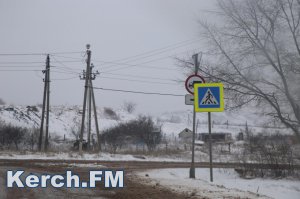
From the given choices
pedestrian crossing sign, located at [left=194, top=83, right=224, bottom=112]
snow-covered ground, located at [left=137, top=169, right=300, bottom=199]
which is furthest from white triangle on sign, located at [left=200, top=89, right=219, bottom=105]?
snow-covered ground, located at [left=137, top=169, right=300, bottom=199]

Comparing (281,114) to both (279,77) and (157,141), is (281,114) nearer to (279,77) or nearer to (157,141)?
(279,77)

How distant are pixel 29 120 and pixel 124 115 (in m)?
29.9

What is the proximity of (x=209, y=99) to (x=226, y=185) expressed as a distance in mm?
2951

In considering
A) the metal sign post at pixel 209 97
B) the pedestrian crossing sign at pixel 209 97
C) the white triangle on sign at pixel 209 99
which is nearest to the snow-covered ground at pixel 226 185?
the metal sign post at pixel 209 97

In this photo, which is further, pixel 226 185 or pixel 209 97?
pixel 226 185

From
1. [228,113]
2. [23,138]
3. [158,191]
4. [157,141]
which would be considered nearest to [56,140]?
[23,138]

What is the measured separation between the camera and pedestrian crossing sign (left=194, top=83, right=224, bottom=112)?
1262cm

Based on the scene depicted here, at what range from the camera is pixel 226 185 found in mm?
13609

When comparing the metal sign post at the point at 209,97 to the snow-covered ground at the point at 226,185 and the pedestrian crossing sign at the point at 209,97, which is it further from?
the snow-covered ground at the point at 226,185

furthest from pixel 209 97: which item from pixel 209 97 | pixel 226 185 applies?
pixel 226 185

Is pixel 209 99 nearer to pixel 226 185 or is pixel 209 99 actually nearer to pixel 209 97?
pixel 209 97

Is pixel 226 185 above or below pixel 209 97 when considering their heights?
below

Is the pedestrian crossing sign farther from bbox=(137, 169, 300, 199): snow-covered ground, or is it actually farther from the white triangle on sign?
bbox=(137, 169, 300, 199): snow-covered ground

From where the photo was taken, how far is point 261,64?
1825 cm
